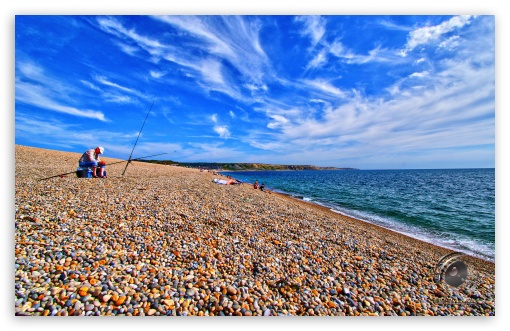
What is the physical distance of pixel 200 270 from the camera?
358 cm

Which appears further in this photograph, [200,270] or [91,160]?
[91,160]

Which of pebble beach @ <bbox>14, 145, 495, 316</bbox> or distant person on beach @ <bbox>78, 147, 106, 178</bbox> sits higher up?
distant person on beach @ <bbox>78, 147, 106, 178</bbox>

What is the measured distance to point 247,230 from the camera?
18.5ft

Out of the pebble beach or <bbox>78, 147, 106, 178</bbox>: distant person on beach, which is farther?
<bbox>78, 147, 106, 178</bbox>: distant person on beach

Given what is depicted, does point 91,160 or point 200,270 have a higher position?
point 91,160

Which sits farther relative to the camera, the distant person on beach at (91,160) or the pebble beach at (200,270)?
the distant person on beach at (91,160)

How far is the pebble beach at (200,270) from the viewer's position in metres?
2.89

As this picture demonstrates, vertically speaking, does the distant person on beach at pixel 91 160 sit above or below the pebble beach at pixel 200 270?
above

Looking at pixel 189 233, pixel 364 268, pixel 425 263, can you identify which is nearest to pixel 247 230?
pixel 189 233

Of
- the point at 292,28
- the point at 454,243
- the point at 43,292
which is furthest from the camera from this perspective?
the point at 454,243

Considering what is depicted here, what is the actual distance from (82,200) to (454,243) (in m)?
12.6

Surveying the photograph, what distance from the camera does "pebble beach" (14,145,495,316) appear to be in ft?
9.49
